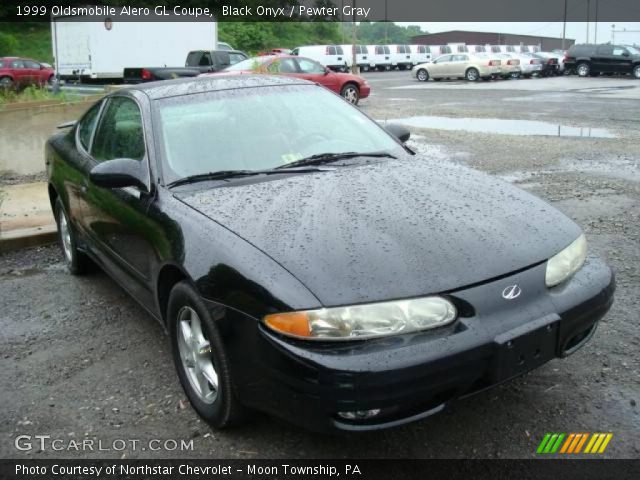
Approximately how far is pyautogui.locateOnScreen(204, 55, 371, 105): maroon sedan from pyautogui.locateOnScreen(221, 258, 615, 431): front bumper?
14.8 meters

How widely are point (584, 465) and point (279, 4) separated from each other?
207ft

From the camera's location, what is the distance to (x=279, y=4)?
61.1m

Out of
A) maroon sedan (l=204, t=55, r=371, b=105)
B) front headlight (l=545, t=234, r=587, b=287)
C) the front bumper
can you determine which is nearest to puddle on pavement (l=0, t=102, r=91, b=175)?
the front bumper

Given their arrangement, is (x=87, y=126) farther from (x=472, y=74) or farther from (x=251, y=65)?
(x=472, y=74)

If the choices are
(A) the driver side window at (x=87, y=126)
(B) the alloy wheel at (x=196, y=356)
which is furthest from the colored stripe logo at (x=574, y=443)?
(A) the driver side window at (x=87, y=126)

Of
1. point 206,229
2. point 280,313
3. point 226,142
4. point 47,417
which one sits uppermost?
point 226,142

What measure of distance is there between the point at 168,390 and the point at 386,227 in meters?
1.46

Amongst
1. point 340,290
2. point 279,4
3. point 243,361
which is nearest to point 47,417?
point 243,361

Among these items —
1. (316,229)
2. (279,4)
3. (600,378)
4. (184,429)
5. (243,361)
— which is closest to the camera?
(243,361)

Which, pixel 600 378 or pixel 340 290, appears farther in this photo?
pixel 600 378

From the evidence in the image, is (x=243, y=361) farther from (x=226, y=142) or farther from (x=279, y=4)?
(x=279, y=4)

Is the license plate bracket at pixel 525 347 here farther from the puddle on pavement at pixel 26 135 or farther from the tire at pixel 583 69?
the tire at pixel 583 69

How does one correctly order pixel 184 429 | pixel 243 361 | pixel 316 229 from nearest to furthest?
pixel 243 361
pixel 316 229
pixel 184 429

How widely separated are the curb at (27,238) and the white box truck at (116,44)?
19.2m
